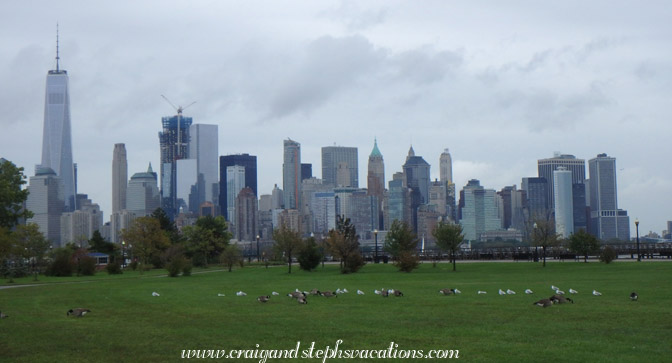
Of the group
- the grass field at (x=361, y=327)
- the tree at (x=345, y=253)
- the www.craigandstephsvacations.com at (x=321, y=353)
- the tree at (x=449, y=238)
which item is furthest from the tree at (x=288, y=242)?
the www.craigandstephsvacations.com at (x=321, y=353)

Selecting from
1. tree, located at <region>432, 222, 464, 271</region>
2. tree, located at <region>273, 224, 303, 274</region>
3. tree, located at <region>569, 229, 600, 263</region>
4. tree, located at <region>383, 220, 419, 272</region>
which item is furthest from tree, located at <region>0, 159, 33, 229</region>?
tree, located at <region>569, 229, 600, 263</region>

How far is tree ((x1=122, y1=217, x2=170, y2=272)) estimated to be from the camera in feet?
245

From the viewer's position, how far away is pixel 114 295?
100 ft

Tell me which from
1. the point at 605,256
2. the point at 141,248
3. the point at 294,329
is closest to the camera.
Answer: the point at 294,329

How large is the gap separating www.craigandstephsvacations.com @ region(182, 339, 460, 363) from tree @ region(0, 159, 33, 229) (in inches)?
1511

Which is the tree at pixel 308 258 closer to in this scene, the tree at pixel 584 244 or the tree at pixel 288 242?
the tree at pixel 288 242

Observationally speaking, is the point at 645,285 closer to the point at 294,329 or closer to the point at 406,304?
the point at 406,304

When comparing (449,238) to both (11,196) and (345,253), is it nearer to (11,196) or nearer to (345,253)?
(345,253)

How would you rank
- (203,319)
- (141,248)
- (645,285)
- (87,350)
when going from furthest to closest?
(141,248) < (645,285) < (203,319) < (87,350)

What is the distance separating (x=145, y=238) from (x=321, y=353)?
6474cm

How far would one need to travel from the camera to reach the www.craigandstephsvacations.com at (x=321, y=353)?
13.4m

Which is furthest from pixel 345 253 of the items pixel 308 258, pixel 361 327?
pixel 361 327

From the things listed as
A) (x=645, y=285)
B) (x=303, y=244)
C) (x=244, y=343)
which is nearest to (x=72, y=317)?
(x=244, y=343)

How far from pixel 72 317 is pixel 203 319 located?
4.44m
